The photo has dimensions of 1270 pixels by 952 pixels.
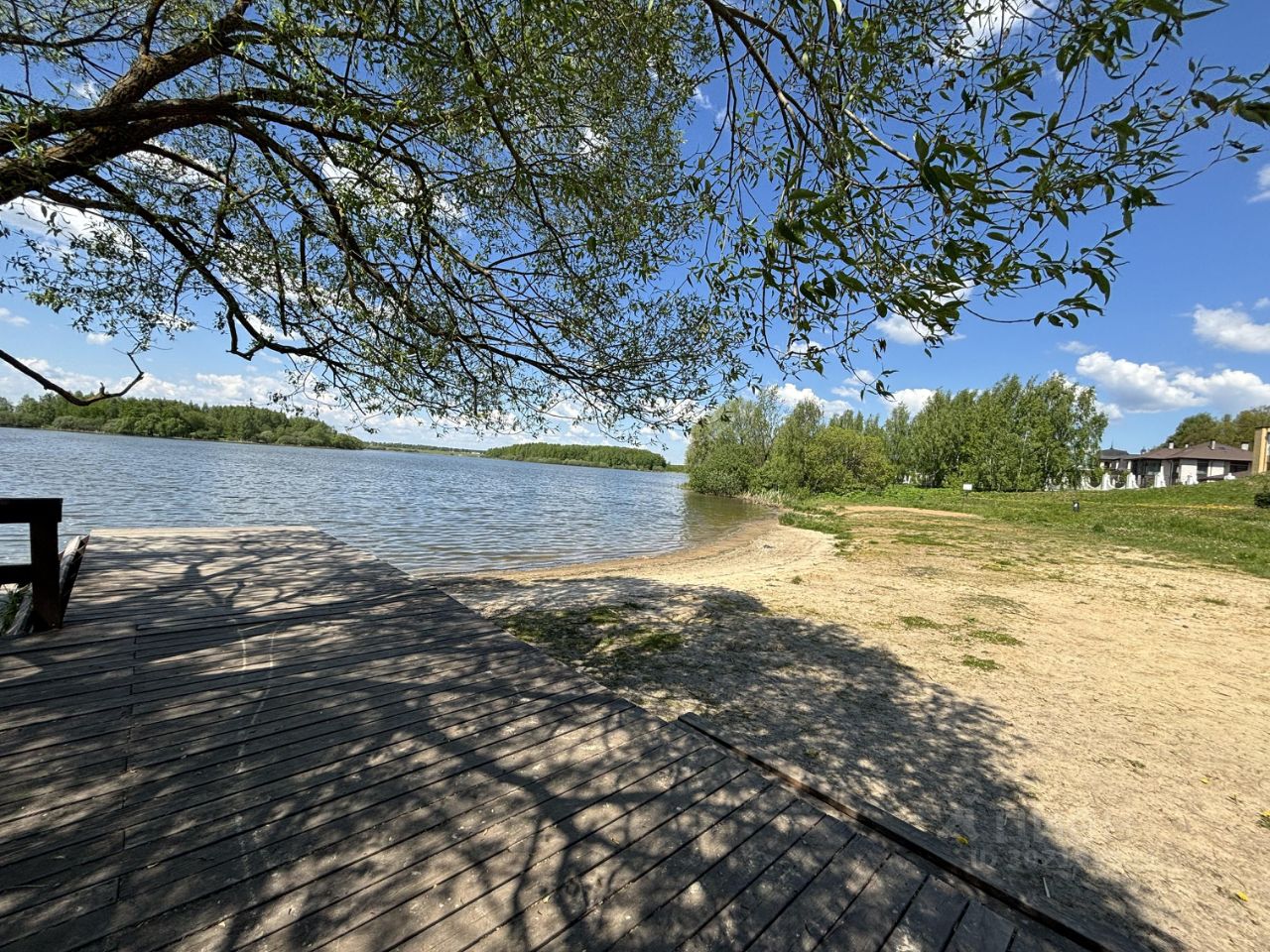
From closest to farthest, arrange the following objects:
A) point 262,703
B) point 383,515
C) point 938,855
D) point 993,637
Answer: point 938,855 → point 262,703 → point 993,637 → point 383,515

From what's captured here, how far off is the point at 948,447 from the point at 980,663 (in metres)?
59.9

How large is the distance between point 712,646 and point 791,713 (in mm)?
2189

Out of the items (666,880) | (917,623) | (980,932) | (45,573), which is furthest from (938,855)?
(917,623)

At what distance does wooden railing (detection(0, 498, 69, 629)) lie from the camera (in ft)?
14.6

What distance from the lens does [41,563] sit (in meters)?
4.50

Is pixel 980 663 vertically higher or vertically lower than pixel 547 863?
lower

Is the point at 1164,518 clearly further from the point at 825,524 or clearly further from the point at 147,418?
the point at 147,418

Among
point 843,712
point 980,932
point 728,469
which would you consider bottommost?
point 843,712

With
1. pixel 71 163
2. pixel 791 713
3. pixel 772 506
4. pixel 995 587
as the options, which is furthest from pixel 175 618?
pixel 772 506

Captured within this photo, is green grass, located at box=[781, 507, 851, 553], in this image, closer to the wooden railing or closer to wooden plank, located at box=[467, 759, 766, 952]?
wooden plank, located at box=[467, 759, 766, 952]

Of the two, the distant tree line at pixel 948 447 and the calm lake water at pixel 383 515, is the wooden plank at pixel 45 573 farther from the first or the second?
the distant tree line at pixel 948 447

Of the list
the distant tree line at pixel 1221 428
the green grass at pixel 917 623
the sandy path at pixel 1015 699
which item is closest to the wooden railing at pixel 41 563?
the sandy path at pixel 1015 699

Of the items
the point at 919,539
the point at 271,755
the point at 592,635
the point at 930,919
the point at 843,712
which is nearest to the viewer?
the point at 930,919

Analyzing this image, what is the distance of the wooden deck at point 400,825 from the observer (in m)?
2.10
